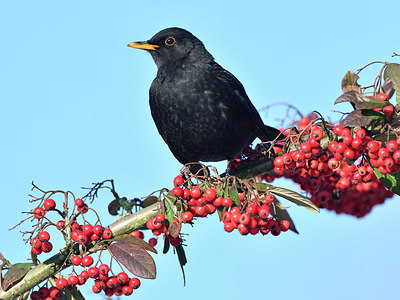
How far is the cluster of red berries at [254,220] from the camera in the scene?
3.02m

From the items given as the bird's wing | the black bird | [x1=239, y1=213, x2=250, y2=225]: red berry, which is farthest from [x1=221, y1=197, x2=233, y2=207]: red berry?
the bird's wing

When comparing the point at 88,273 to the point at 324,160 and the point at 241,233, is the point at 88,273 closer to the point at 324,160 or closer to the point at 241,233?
the point at 241,233

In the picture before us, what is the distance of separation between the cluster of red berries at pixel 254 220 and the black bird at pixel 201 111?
5.92 ft

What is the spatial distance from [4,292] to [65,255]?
40 centimetres

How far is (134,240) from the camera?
9.97 feet

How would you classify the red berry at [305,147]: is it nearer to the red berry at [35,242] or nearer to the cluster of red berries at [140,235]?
the cluster of red berries at [140,235]

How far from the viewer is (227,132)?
489 cm

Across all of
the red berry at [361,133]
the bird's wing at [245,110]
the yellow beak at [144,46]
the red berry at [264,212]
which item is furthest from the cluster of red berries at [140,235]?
the yellow beak at [144,46]

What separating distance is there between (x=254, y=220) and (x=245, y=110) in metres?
2.19

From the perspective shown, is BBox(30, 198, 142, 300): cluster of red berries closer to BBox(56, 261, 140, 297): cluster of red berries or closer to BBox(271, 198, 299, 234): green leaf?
BBox(56, 261, 140, 297): cluster of red berries

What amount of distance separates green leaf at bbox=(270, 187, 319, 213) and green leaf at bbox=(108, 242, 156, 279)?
0.85 metres

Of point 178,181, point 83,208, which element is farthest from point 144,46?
point 83,208

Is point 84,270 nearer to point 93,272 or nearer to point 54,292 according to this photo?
point 93,272

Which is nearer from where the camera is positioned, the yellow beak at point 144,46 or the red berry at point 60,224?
the red berry at point 60,224
